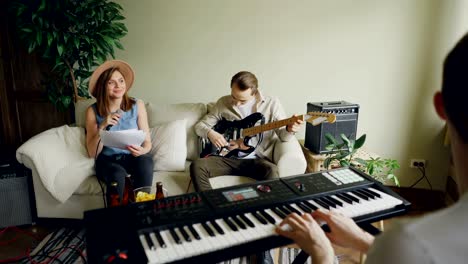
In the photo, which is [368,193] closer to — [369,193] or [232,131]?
[369,193]

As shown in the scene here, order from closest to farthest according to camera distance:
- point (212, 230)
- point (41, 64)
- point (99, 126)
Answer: point (212, 230) → point (99, 126) → point (41, 64)

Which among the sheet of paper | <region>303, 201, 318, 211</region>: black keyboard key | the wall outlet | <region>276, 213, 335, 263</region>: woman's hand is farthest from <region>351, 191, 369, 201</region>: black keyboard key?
the wall outlet

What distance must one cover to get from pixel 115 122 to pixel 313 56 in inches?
65.5

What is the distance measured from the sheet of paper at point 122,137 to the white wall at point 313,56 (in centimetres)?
96

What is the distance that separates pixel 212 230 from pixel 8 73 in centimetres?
298

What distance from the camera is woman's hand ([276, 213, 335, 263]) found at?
2.81ft

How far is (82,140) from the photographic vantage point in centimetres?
220

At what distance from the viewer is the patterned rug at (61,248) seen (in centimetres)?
189

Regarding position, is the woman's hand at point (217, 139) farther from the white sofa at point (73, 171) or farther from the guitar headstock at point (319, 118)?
the guitar headstock at point (319, 118)

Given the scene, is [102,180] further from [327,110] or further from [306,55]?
[306,55]

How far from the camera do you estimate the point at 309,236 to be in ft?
2.89

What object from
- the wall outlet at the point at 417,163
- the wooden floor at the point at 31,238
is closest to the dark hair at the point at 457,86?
the wooden floor at the point at 31,238

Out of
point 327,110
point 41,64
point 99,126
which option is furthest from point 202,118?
point 41,64

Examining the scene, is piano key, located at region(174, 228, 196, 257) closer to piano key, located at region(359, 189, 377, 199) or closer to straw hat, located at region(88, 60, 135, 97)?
piano key, located at region(359, 189, 377, 199)
